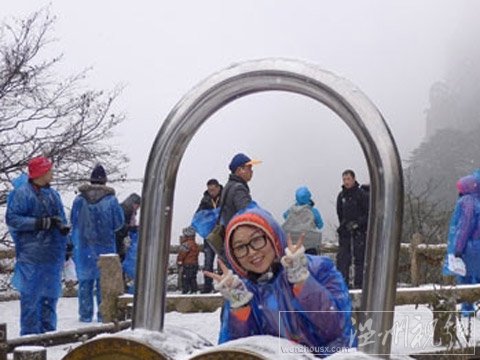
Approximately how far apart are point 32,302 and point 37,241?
426 millimetres

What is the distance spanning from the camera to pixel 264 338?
784 mm

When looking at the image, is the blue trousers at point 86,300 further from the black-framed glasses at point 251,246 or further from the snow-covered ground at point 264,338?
the black-framed glasses at point 251,246

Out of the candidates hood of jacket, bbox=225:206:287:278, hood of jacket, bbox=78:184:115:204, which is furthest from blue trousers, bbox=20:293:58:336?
hood of jacket, bbox=225:206:287:278

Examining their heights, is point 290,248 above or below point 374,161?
below

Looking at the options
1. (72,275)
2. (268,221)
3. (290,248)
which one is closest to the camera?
(290,248)

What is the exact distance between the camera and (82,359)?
0.80 metres

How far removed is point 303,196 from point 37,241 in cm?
286

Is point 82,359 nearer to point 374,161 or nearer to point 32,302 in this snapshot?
point 374,161

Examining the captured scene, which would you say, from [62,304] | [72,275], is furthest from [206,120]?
[62,304]

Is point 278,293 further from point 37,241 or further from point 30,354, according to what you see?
point 37,241

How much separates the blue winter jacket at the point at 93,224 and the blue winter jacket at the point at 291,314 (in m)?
4.34

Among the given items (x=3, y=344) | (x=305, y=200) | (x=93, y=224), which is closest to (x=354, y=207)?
(x=305, y=200)

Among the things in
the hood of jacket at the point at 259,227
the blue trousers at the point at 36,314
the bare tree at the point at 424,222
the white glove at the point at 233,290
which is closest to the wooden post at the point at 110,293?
the blue trousers at the point at 36,314

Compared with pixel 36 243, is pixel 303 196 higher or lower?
higher
